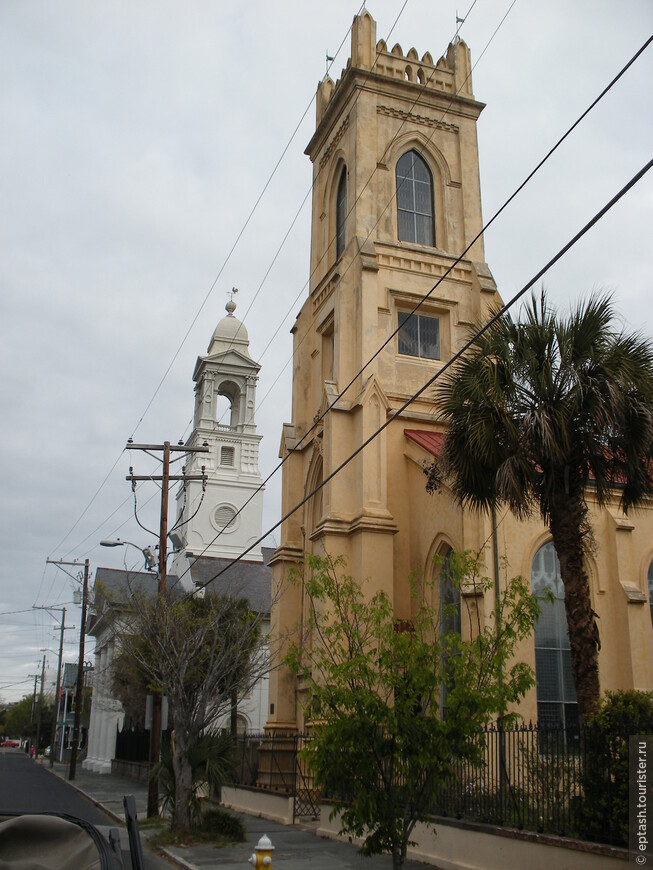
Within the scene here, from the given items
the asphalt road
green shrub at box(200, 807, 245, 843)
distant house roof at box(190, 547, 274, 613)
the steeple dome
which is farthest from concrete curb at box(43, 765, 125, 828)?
the steeple dome

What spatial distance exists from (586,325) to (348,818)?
8.50m

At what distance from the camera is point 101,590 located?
23375 mm

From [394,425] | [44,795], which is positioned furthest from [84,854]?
[44,795]

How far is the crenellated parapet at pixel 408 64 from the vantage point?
94.3 ft

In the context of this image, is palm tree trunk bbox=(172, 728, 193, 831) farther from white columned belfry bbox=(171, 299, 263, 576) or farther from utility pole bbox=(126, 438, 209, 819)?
white columned belfry bbox=(171, 299, 263, 576)

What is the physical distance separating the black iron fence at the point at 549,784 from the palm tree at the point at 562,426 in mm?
1115

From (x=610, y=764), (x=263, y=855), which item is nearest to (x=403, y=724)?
(x=263, y=855)

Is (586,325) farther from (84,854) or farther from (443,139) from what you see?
(443,139)

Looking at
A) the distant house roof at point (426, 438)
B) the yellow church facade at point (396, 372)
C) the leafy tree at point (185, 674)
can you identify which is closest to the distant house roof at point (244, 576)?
the yellow church facade at point (396, 372)

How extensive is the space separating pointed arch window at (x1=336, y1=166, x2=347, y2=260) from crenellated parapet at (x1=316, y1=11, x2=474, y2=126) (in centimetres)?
291

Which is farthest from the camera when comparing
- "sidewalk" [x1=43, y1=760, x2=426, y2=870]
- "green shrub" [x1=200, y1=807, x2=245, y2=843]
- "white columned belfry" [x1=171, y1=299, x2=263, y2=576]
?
"white columned belfry" [x1=171, y1=299, x2=263, y2=576]

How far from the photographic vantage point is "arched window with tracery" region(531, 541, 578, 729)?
67.6ft

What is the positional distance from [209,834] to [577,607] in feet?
31.2

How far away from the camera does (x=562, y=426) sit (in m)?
13.4
